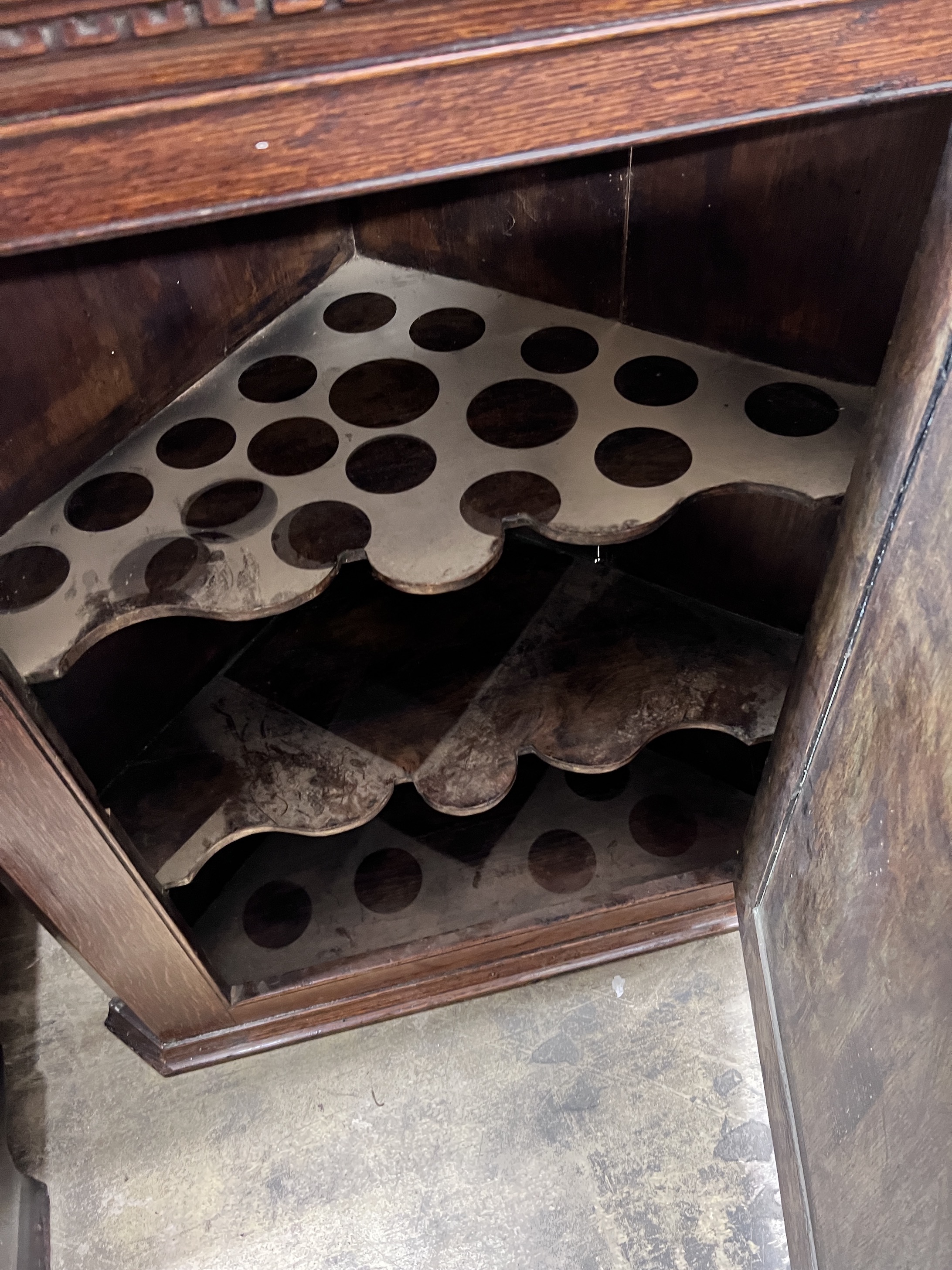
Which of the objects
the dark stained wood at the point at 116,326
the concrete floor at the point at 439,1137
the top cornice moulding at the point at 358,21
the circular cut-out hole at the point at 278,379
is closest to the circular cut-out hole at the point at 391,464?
the circular cut-out hole at the point at 278,379

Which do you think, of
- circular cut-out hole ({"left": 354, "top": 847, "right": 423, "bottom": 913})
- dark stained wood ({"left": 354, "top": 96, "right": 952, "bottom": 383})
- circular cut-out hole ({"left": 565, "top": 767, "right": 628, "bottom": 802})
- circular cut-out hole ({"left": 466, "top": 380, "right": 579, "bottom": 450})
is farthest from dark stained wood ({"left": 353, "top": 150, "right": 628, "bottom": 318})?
circular cut-out hole ({"left": 354, "top": 847, "right": 423, "bottom": 913})

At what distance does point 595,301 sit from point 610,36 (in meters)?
0.58

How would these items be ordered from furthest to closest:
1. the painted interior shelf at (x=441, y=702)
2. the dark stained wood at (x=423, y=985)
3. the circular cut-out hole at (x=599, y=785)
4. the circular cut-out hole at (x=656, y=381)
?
the circular cut-out hole at (x=599, y=785)
the dark stained wood at (x=423, y=985)
the painted interior shelf at (x=441, y=702)
the circular cut-out hole at (x=656, y=381)

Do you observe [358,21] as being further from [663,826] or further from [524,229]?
[663,826]

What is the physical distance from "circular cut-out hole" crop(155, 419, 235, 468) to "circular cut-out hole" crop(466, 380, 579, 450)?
24cm

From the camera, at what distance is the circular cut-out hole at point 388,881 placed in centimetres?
115

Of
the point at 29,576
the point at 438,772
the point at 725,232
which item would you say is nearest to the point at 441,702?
the point at 438,772

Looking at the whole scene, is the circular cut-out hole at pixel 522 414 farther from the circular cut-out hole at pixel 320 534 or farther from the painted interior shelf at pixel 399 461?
the circular cut-out hole at pixel 320 534

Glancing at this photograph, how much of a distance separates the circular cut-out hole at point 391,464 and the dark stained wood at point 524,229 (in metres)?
0.25

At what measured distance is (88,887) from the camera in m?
0.83

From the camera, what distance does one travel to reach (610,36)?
395 millimetres

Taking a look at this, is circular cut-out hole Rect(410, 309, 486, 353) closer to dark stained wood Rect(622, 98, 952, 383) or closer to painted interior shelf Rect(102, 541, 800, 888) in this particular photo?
dark stained wood Rect(622, 98, 952, 383)

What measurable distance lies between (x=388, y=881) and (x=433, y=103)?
95 centimetres

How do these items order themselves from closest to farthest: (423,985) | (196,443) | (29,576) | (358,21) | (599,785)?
(358,21)
(29,576)
(196,443)
(423,985)
(599,785)
